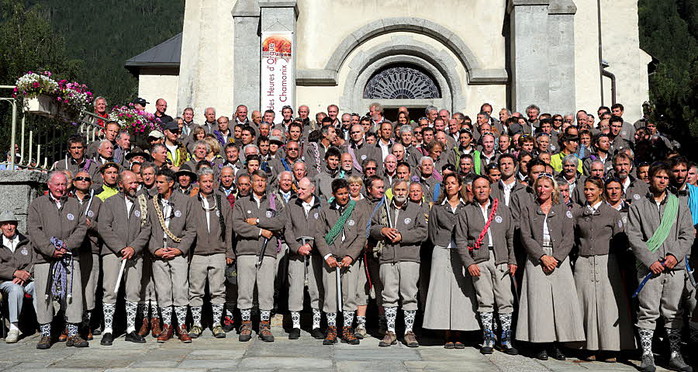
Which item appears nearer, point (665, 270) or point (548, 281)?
point (665, 270)

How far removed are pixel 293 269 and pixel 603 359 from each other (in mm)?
3500

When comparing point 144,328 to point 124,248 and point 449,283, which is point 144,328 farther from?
point 449,283

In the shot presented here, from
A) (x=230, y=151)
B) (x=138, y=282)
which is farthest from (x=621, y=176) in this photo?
(x=138, y=282)

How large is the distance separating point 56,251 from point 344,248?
314 cm

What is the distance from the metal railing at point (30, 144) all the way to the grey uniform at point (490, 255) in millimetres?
5970

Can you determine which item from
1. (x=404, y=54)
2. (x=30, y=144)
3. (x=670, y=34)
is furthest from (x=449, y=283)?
(x=670, y=34)

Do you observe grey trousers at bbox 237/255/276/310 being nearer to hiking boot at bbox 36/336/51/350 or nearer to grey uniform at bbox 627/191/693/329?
hiking boot at bbox 36/336/51/350

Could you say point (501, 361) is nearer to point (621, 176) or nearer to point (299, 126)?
point (621, 176)

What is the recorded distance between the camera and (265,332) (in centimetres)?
768

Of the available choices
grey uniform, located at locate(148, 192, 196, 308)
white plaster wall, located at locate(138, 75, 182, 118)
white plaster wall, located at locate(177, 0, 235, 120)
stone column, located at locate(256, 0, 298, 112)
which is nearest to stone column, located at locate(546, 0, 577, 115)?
stone column, located at locate(256, 0, 298, 112)

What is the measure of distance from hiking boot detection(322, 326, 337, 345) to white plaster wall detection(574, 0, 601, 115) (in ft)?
34.5

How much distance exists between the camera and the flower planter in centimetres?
956

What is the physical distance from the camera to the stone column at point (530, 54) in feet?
48.8

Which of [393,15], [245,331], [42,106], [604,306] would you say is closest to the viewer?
[604,306]
